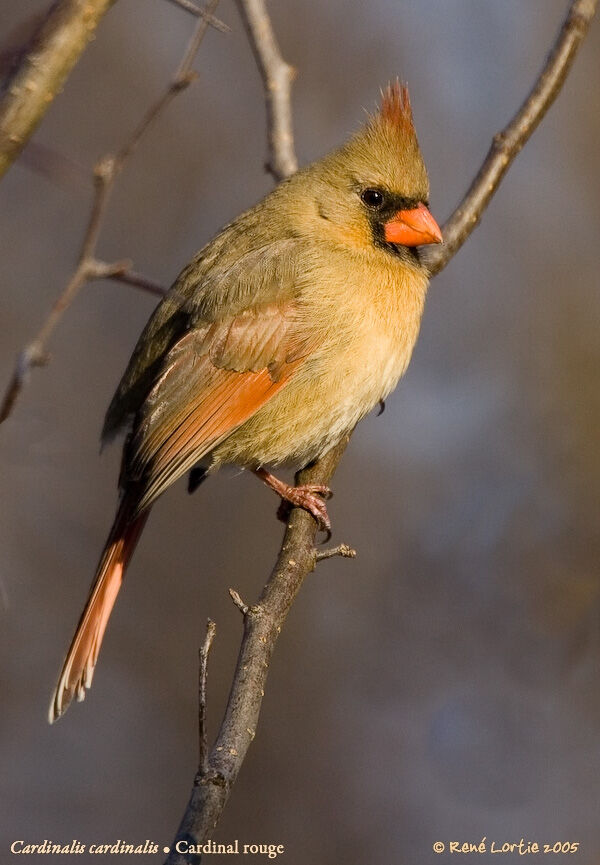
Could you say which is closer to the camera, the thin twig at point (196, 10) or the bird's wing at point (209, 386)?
the thin twig at point (196, 10)

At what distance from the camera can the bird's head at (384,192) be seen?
146 inches

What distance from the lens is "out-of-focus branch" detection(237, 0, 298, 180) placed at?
407cm

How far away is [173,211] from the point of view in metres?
5.48

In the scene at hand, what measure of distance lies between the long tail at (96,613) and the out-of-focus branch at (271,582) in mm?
505

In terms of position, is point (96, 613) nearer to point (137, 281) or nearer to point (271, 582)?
point (271, 582)

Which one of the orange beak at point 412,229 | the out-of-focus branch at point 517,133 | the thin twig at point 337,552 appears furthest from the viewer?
the out-of-focus branch at point 517,133

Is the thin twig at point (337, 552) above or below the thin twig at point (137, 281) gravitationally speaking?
above

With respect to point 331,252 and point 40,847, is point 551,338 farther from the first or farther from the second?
point 40,847

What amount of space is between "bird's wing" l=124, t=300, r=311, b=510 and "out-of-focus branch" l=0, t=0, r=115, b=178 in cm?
169

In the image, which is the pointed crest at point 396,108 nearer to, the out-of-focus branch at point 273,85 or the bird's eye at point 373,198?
the bird's eye at point 373,198

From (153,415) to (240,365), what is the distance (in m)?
0.31

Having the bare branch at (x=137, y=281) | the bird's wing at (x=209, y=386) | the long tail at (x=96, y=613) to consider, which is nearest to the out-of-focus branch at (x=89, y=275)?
the bare branch at (x=137, y=281)

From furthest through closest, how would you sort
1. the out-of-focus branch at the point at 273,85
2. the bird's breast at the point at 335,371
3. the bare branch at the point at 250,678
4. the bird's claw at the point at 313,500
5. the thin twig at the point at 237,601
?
the out-of-focus branch at the point at 273,85 < the bird's breast at the point at 335,371 < the bird's claw at the point at 313,500 < the thin twig at the point at 237,601 < the bare branch at the point at 250,678

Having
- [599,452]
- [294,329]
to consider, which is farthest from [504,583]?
[294,329]
